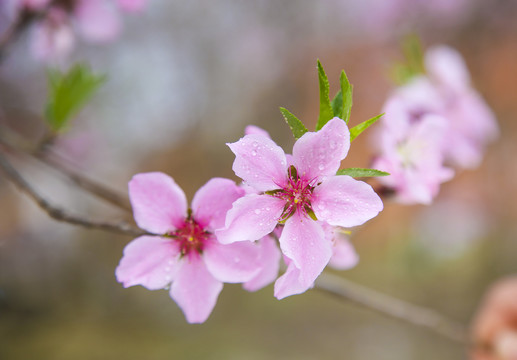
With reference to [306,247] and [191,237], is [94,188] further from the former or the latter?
[306,247]

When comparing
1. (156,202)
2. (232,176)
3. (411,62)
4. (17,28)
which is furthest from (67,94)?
(232,176)

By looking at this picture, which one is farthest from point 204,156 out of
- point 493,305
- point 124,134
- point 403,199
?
point 403,199

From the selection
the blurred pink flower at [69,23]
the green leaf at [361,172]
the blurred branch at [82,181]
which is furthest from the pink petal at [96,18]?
the green leaf at [361,172]

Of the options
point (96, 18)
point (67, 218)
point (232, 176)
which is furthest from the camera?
point (232, 176)

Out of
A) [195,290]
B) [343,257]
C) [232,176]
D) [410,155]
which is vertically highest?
[232,176]

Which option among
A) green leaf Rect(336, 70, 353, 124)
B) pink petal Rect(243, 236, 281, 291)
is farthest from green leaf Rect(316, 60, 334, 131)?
pink petal Rect(243, 236, 281, 291)

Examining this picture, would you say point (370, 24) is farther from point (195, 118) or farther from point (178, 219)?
point (178, 219)

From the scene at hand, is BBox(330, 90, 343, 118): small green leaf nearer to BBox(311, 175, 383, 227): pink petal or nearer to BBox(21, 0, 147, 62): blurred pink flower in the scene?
BBox(311, 175, 383, 227): pink petal
